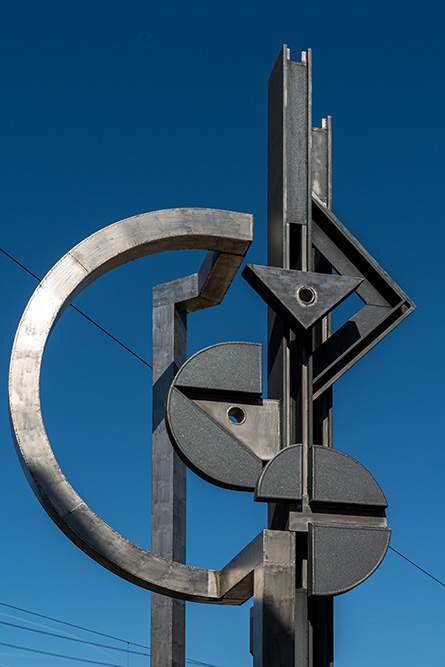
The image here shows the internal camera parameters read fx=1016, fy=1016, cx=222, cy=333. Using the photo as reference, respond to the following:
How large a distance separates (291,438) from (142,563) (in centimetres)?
166

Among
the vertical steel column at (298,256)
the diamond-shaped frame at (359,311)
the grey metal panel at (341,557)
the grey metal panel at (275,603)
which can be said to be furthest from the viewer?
the diamond-shaped frame at (359,311)

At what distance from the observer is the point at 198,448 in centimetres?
856

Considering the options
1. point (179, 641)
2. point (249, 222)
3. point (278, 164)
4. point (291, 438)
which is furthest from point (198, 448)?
point (179, 641)

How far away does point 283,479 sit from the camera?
27.8 feet

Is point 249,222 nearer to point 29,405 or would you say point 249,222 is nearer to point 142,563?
point 29,405

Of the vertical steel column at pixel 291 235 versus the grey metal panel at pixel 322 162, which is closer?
the vertical steel column at pixel 291 235

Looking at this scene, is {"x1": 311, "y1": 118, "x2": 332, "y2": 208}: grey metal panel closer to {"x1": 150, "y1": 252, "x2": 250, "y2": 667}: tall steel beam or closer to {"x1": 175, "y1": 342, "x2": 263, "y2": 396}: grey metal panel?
{"x1": 150, "y1": 252, "x2": 250, "y2": 667}: tall steel beam

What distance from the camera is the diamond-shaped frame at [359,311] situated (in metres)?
9.18

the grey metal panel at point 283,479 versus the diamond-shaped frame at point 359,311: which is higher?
the diamond-shaped frame at point 359,311

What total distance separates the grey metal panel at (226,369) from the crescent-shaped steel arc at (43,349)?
1124 mm

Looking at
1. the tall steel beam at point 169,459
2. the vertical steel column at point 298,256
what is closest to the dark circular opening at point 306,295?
the vertical steel column at point 298,256

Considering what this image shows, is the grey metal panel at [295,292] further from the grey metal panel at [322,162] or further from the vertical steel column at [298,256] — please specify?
the grey metal panel at [322,162]

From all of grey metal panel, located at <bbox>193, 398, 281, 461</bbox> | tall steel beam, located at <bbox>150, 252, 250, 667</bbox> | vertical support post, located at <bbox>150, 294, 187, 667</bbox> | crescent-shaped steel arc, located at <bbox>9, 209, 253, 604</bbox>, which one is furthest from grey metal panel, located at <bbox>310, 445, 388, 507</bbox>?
vertical support post, located at <bbox>150, 294, 187, 667</bbox>

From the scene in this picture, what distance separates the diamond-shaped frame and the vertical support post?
2872 mm
